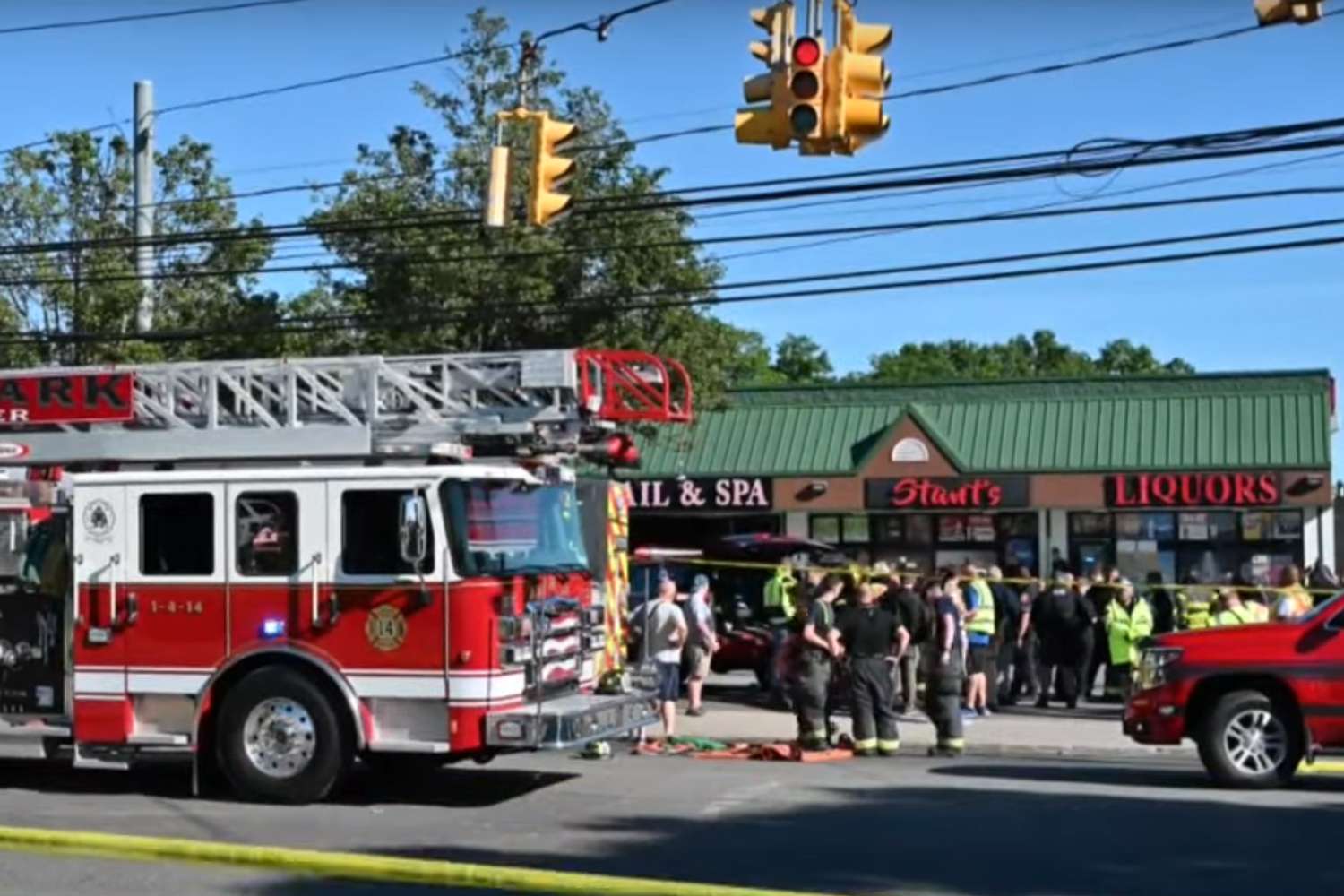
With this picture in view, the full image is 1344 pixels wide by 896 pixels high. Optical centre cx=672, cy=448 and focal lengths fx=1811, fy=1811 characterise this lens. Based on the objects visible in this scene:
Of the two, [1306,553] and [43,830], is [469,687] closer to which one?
[43,830]

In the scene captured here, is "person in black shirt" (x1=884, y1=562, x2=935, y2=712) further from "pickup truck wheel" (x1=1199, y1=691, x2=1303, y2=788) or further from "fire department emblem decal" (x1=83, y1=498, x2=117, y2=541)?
"fire department emblem decal" (x1=83, y1=498, x2=117, y2=541)

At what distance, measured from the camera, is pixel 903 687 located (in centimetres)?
2038

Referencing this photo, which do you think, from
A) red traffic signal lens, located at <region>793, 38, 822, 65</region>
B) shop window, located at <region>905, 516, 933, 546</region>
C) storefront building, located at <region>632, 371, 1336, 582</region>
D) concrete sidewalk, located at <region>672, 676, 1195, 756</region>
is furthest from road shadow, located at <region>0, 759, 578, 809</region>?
shop window, located at <region>905, 516, 933, 546</region>

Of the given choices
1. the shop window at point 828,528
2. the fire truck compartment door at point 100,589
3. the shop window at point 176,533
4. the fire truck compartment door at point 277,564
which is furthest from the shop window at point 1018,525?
the fire truck compartment door at point 100,589

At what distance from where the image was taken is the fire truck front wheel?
1272 cm

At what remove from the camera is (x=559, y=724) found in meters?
12.6

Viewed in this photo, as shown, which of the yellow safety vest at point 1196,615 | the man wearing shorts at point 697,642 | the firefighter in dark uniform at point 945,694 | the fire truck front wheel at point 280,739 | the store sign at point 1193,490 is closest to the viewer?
the fire truck front wheel at point 280,739

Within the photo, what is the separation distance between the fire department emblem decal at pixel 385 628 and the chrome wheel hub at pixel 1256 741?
6311mm

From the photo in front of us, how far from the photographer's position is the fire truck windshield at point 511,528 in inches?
497

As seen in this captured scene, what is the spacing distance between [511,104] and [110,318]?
23.6ft

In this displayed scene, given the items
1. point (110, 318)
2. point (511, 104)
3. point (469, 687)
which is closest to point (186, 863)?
point (469, 687)

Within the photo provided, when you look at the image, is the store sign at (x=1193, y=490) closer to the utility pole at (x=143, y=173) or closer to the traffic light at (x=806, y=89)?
the utility pole at (x=143, y=173)

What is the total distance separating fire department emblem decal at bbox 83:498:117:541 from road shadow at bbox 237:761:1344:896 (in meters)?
3.92

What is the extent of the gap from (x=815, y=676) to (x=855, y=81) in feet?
20.6
